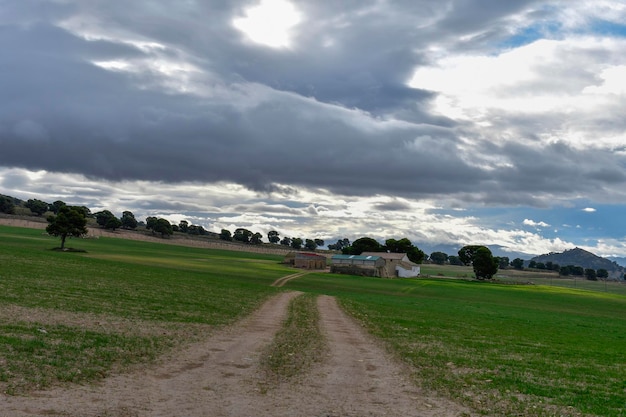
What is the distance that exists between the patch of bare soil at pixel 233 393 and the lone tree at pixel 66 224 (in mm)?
120713

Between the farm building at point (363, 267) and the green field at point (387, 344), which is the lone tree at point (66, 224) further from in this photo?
the green field at point (387, 344)

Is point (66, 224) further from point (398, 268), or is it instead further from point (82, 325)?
point (82, 325)

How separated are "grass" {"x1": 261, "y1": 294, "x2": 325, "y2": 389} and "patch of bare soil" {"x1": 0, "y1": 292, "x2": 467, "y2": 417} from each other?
0.55 m

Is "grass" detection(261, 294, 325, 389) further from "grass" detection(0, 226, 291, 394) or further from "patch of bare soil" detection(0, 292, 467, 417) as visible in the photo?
"grass" detection(0, 226, 291, 394)

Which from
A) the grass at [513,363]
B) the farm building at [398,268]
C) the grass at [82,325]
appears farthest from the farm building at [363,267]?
the grass at [513,363]

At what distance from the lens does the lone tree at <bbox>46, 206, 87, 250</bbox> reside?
12888cm

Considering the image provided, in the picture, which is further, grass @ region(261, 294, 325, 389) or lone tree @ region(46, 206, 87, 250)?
lone tree @ region(46, 206, 87, 250)

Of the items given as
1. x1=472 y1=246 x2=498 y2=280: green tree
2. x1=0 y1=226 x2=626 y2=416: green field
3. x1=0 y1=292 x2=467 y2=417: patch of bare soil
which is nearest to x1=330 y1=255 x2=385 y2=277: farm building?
x1=472 y1=246 x2=498 y2=280: green tree

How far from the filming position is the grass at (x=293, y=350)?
63.2 feet

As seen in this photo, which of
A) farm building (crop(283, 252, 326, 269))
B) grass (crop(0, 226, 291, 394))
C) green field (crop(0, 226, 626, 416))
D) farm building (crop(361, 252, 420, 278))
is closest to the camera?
grass (crop(0, 226, 291, 394))

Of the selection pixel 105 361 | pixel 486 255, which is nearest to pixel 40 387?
pixel 105 361

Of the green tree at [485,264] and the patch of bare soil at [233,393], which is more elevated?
the green tree at [485,264]

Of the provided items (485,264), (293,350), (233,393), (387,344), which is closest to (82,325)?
(293,350)

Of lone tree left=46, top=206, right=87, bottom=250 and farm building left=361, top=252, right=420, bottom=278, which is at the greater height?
lone tree left=46, top=206, right=87, bottom=250
